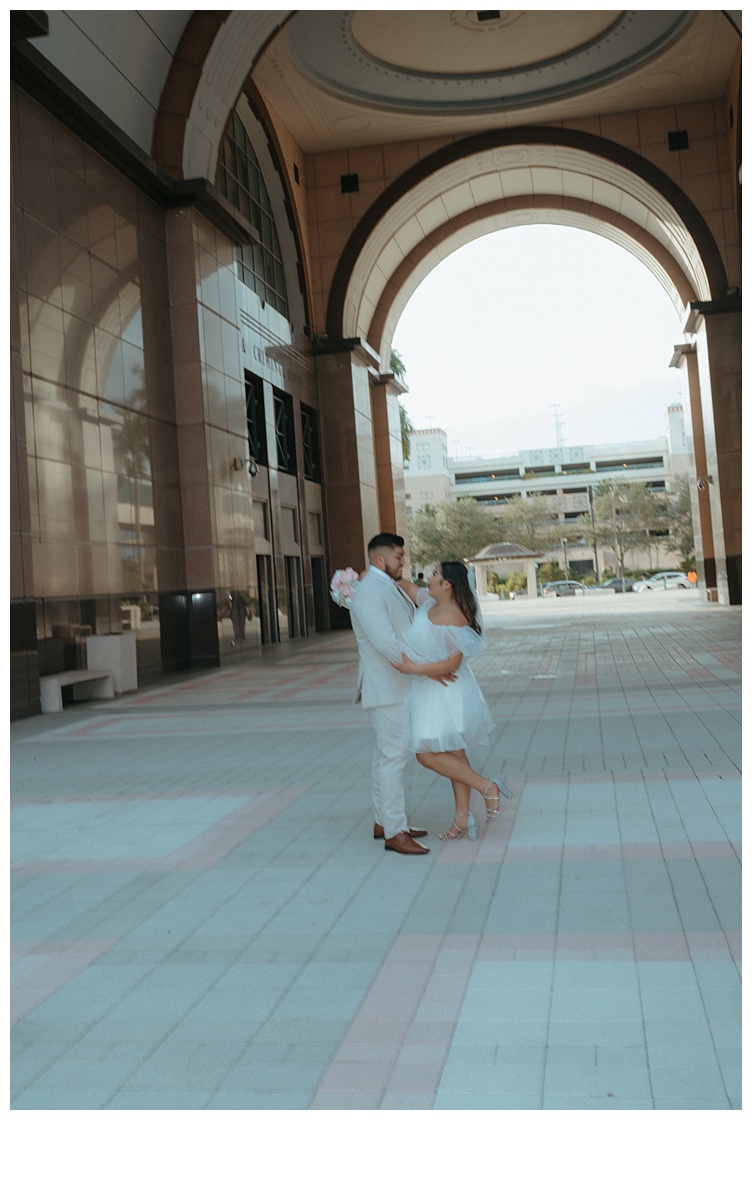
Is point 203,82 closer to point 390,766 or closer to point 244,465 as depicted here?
point 244,465

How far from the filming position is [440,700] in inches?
232

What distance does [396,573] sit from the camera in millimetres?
5852

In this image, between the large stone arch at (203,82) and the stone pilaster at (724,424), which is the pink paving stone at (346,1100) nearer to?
the large stone arch at (203,82)

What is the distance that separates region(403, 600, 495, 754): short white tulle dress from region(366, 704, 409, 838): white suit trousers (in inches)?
3.7

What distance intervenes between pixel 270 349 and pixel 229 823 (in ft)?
67.5

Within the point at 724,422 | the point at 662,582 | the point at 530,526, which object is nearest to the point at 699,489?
the point at 724,422

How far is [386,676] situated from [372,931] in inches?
63.8

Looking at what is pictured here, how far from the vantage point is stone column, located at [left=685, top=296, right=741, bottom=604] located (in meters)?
27.3

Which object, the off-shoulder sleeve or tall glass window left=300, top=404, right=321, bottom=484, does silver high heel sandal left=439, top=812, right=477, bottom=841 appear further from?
tall glass window left=300, top=404, right=321, bottom=484

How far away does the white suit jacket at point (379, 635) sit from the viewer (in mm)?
5660

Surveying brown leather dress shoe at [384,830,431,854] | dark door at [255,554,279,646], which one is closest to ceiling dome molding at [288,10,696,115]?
dark door at [255,554,279,646]

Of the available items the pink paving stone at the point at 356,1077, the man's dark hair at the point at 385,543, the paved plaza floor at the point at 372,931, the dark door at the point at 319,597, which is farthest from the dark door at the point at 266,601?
the pink paving stone at the point at 356,1077
